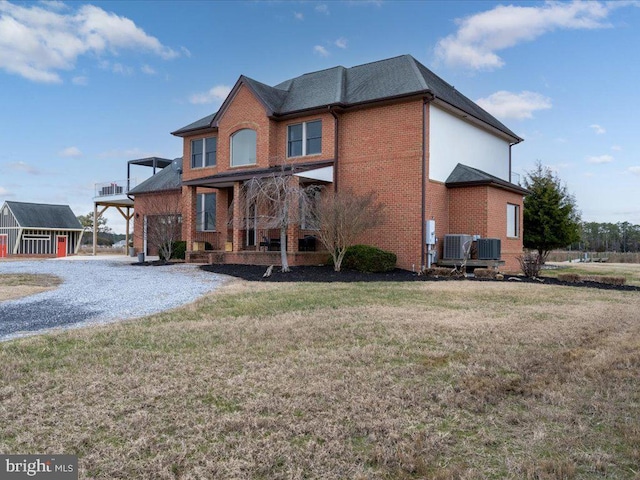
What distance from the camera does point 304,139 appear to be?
1997 cm

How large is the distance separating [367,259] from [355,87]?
7763 mm

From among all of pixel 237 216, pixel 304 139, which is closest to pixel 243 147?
pixel 304 139

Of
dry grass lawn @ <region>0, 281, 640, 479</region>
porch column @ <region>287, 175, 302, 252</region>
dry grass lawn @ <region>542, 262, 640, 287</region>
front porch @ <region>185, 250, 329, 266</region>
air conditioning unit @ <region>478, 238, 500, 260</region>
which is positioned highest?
porch column @ <region>287, 175, 302, 252</region>

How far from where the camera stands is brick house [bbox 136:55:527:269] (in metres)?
17.3

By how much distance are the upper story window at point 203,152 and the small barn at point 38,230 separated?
2267 cm

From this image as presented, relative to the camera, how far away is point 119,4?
1522 centimetres

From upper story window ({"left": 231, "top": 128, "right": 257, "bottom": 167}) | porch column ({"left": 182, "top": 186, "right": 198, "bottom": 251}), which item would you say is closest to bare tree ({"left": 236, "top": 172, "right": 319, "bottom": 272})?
upper story window ({"left": 231, "top": 128, "right": 257, "bottom": 167})

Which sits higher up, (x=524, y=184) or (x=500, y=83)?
(x=500, y=83)

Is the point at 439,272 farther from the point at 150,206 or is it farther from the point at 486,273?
the point at 150,206

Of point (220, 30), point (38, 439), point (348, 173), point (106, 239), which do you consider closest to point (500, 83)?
point (348, 173)

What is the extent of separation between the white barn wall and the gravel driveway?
30.8 ft

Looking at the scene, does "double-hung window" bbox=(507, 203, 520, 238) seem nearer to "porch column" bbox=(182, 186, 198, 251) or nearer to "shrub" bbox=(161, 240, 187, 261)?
"porch column" bbox=(182, 186, 198, 251)

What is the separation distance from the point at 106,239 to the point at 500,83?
5940 centimetres

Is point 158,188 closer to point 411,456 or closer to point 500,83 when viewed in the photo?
point 500,83
